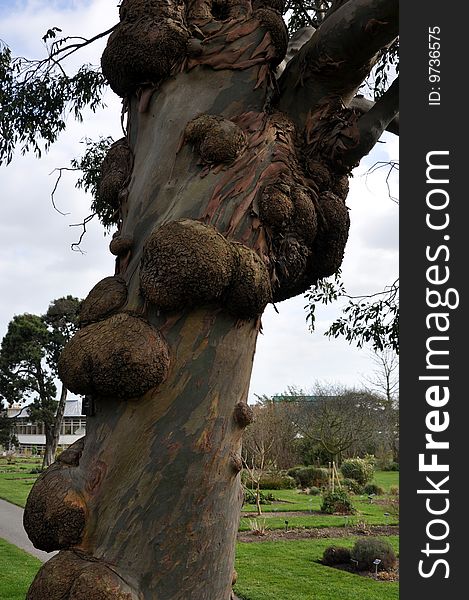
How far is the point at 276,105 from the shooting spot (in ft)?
9.21

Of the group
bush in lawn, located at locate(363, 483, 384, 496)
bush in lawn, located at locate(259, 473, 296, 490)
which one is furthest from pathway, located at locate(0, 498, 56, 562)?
bush in lawn, located at locate(363, 483, 384, 496)

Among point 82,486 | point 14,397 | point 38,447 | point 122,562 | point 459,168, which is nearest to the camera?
point 122,562

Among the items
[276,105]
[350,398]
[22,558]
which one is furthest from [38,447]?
[276,105]

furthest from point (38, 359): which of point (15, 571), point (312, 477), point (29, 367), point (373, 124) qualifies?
point (373, 124)

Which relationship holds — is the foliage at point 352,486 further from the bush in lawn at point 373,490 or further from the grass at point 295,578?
the grass at point 295,578

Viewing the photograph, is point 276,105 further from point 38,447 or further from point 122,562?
point 38,447

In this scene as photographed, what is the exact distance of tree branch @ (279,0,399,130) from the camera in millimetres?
2641

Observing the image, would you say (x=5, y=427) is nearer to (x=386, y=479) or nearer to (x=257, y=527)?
(x=386, y=479)

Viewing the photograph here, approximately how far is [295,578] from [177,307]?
9.13 m

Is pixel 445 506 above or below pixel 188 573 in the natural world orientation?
above

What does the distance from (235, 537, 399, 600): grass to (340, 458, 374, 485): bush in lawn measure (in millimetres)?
10250

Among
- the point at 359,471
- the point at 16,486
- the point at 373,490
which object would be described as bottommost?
the point at 16,486

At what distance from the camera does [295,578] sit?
10.1 m

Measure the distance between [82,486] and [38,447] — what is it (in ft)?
192
